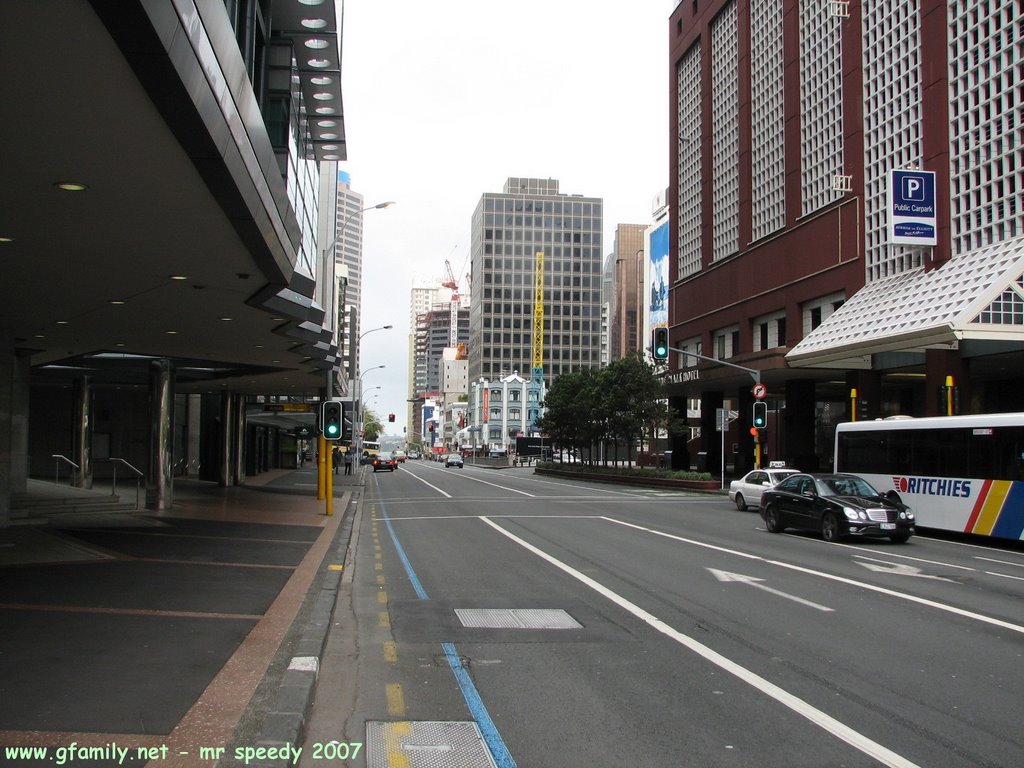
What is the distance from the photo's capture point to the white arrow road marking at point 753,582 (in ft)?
36.5

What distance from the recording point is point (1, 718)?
5.54 metres

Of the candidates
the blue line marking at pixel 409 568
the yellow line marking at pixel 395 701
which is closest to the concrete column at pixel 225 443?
the blue line marking at pixel 409 568

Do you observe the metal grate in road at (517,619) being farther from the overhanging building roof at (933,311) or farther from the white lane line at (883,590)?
the overhanging building roof at (933,311)

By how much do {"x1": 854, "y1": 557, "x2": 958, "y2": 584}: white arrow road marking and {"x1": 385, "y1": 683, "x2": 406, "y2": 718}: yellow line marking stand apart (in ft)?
A: 32.6

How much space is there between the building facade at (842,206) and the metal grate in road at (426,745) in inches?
987

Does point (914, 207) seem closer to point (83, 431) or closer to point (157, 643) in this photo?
point (83, 431)

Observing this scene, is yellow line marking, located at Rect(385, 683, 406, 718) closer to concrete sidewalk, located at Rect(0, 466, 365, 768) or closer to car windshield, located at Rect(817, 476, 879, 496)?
concrete sidewalk, located at Rect(0, 466, 365, 768)

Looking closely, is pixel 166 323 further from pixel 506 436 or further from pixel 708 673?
pixel 506 436

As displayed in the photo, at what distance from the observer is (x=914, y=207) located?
32.5 m

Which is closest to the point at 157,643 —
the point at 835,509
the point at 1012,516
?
the point at 835,509

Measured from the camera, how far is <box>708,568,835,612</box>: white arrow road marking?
1112cm

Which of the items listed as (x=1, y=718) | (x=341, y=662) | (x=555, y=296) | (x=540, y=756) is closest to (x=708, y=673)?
(x=540, y=756)

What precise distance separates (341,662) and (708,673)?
3.37 m

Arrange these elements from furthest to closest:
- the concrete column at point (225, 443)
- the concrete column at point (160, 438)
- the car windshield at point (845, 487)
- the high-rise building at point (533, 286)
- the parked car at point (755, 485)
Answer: the high-rise building at point (533, 286) → the concrete column at point (225, 443) → the parked car at point (755, 485) → the concrete column at point (160, 438) → the car windshield at point (845, 487)
